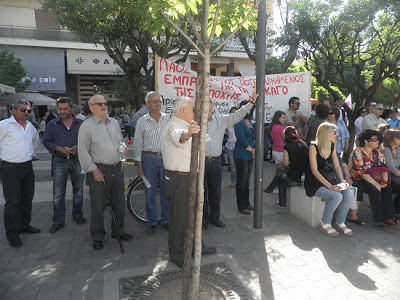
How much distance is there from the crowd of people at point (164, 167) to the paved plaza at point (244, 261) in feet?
0.69

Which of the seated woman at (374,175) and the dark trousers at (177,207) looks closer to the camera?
the dark trousers at (177,207)

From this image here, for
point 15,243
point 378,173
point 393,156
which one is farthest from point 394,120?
point 15,243

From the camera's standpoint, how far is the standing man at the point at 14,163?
14.1ft

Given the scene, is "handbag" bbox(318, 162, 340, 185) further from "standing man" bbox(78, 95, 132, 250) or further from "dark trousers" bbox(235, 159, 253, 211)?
"standing man" bbox(78, 95, 132, 250)

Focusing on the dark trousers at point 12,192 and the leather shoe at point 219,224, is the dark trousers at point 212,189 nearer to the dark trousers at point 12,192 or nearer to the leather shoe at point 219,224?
the leather shoe at point 219,224

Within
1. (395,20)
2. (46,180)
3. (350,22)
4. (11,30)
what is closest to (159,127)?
(46,180)

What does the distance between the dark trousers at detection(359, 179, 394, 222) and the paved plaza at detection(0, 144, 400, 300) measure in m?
0.20

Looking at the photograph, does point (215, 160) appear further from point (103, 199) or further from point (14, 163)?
point (14, 163)

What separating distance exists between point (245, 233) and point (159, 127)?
1.97 meters

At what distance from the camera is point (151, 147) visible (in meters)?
4.64

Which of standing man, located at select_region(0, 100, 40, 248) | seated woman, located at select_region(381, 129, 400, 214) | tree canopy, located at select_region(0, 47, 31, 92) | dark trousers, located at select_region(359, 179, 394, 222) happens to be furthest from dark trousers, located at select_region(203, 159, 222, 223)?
tree canopy, located at select_region(0, 47, 31, 92)

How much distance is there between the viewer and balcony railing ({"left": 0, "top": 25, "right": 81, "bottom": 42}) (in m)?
20.3

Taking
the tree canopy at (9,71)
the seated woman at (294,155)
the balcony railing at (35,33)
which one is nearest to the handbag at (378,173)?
the seated woman at (294,155)

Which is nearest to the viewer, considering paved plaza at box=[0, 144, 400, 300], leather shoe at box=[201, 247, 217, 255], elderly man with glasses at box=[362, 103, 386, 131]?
paved plaza at box=[0, 144, 400, 300]
